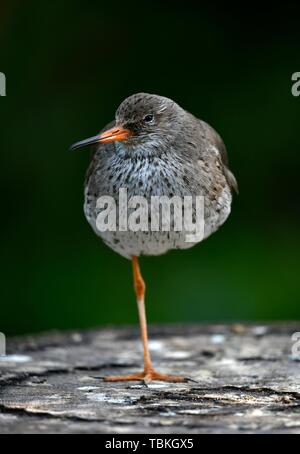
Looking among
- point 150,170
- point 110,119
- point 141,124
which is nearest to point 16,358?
point 150,170

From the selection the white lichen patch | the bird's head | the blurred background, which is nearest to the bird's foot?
the white lichen patch

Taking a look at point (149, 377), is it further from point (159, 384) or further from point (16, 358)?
point (16, 358)

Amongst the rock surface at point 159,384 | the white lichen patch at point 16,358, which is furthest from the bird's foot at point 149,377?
the white lichen patch at point 16,358

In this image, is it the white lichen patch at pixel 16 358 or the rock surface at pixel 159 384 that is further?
the white lichen patch at pixel 16 358

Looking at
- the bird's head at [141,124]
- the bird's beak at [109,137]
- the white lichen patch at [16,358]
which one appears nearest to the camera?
the bird's beak at [109,137]

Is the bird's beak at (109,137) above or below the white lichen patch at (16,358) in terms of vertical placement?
above

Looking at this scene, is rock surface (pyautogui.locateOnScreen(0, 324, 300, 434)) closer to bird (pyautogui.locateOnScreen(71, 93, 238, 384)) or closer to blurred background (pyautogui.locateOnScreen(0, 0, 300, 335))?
bird (pyautogui.locateOnScreen(71, 93, 238, 384))

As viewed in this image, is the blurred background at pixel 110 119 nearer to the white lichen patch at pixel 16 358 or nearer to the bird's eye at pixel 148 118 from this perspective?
the white lichen patch at pixel 16 358
